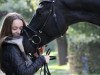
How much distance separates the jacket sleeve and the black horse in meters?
0.24

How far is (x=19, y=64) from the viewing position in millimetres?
4363

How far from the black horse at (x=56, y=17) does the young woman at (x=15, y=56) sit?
13 cm

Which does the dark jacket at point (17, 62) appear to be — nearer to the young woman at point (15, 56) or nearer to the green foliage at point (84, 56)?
the young woman at point (15, 56)

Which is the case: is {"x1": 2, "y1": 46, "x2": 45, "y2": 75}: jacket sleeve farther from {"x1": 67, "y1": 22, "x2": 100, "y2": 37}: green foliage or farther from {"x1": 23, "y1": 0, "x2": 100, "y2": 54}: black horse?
{"x1": 67, "y1": 22, "x2": 100, "y2": 37}: green foliage

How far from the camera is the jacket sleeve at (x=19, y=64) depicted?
4.36 m

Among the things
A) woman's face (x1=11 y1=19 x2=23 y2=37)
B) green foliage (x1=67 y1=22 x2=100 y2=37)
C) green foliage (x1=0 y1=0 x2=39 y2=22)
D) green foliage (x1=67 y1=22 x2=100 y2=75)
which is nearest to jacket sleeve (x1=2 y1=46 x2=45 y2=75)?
woman's face (x1=11 y1=19 x2=23 y2=37)

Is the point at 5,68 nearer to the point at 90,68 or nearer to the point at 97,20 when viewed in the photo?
the point at 97,20

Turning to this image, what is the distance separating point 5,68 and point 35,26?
0.57m

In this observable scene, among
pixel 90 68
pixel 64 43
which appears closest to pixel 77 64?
pixel 90 68

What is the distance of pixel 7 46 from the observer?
446cm

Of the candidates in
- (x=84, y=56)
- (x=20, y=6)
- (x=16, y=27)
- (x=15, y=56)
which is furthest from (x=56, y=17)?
(x=84, y=56)

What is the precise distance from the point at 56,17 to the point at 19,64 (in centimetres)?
68

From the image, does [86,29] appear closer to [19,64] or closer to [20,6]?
[20,6]

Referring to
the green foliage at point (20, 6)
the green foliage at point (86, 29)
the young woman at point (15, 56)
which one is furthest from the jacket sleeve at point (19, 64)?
the green foliage at point (86, 29)
